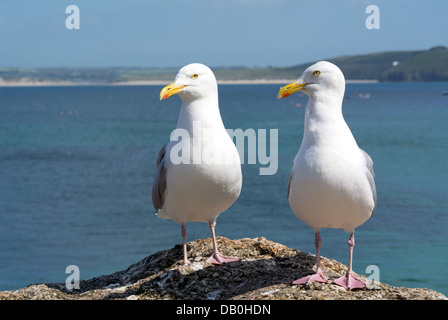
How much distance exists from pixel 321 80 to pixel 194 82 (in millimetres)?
1541

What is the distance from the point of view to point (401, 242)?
25000 millimetres

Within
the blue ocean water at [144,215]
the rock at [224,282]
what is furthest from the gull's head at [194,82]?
the blue ocean water at [144,215]

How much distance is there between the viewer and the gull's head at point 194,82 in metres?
7.30

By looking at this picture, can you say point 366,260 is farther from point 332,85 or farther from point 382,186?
point 332,85

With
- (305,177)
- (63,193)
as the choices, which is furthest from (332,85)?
(63,193)

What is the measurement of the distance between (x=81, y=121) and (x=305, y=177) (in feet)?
296

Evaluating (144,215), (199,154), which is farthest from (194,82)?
(144,215)

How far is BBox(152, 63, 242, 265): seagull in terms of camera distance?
23.7 ft

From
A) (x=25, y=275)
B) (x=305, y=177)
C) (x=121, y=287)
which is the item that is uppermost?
(x=305, y=177)

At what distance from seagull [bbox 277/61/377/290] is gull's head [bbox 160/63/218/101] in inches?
38.2

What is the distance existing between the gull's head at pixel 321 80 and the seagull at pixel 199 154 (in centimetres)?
100

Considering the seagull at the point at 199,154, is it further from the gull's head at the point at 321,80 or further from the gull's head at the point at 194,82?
the gull's head at the point at 321,80

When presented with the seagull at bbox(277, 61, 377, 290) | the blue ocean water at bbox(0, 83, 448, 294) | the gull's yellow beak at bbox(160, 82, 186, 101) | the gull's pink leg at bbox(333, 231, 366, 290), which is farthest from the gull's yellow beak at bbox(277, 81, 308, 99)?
the blue ocean water at bbox(0, 83, 448, 294)

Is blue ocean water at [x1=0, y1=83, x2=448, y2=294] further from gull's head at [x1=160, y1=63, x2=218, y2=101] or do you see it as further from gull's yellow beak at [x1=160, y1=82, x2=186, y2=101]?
Result: gull's yellow beak at [x1=160, y1=82, x2=186, y2=101]
